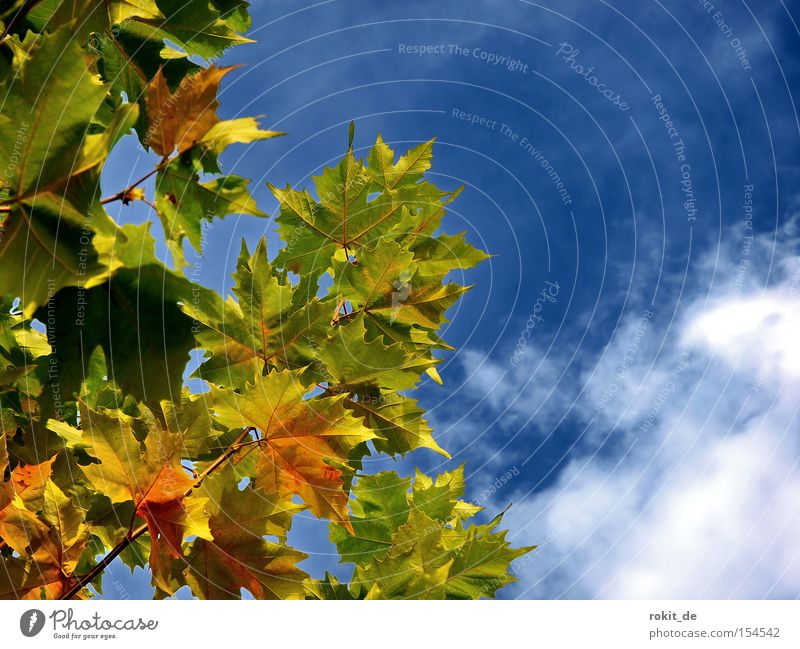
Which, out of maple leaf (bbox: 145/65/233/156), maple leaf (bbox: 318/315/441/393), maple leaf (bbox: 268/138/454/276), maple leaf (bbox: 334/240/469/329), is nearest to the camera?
maple leaf (bbox: 145/65/233/156)

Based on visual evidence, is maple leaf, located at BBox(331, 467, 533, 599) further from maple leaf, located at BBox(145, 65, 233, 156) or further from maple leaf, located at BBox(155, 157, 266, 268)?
maple leaf, located at BBox(145, 65, 233, 156)

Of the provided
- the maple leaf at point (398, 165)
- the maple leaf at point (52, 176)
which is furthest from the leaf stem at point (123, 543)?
the maple leaf at point (398, 165)

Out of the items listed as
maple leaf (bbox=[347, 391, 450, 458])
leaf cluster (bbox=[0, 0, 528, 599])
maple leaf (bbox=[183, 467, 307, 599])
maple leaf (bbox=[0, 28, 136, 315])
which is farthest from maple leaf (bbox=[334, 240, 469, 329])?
maple leaf (bbox=[0, 28, 136, 315])

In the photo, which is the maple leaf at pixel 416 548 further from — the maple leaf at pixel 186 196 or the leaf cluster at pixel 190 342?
the maple leaf at pixel 186 196

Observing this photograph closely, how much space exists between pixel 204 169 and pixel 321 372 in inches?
54.3

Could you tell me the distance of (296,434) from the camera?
8.68 ft

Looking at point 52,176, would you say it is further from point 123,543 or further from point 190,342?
point 123,543

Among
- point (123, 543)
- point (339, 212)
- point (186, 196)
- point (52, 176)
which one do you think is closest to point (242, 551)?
point (123, 543)

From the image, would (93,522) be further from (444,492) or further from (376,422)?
(444,492)

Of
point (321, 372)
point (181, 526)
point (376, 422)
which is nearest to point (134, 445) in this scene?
point (181, 526)
